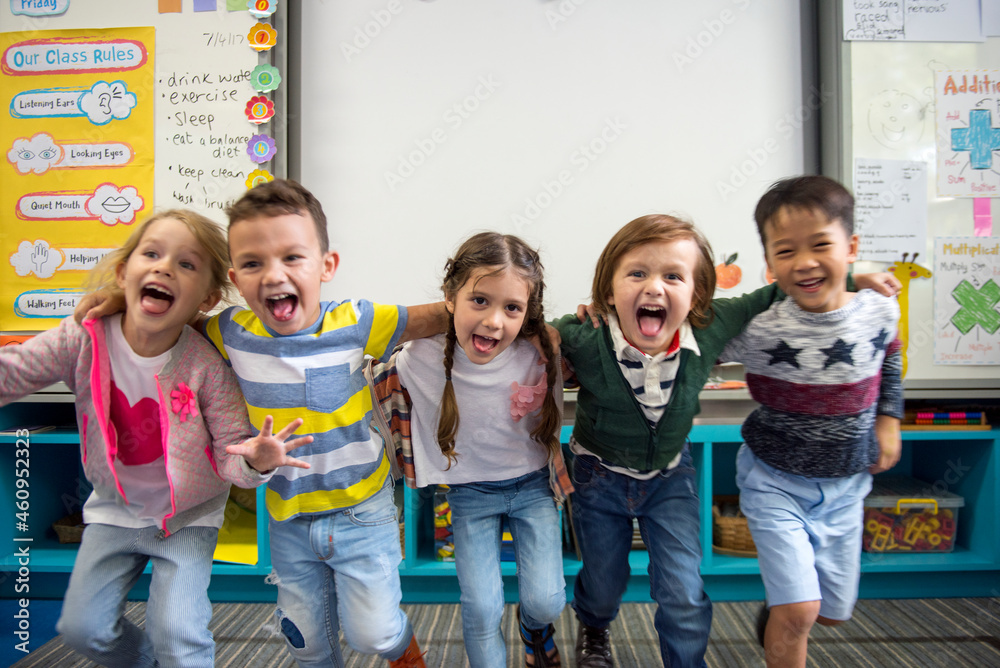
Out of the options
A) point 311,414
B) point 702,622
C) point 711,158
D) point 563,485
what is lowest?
point 702,622

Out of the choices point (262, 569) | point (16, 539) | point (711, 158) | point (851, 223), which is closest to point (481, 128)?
Answer: point (711, 158)

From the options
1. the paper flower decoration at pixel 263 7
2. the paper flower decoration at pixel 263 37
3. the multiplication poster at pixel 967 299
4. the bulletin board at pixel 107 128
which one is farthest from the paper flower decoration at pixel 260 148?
the multiplication poster at pixel 967 299

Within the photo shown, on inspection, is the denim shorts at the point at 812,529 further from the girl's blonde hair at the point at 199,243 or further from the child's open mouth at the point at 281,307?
the girl's blonde hair at the point at 199,243

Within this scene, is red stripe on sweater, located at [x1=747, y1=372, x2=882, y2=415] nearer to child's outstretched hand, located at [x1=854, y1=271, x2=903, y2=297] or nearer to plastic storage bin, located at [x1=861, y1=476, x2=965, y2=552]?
child's outstretched hand, located at [x1=854, y1=271, x2=903, y2=297]

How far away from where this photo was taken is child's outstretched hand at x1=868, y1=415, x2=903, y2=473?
1.42 metres

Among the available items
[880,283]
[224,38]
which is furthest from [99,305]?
[880,283]

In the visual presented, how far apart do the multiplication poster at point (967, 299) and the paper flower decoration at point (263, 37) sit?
2.74m

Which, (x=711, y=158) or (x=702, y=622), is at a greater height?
(x=711, y=158)

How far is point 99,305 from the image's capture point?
133cm

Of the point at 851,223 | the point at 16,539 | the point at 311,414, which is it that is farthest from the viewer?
the point at 16,539

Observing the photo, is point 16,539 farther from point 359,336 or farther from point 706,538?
point 706,538

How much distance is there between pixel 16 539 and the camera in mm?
2227

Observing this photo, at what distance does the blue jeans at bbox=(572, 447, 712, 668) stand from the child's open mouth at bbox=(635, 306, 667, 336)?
1.24 ft

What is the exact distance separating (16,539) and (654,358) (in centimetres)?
253
